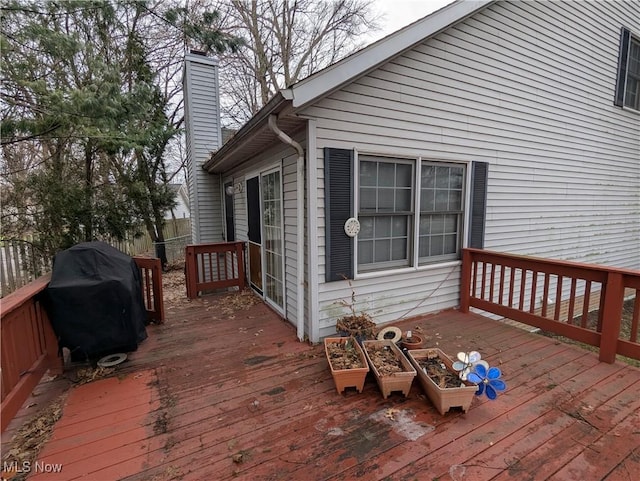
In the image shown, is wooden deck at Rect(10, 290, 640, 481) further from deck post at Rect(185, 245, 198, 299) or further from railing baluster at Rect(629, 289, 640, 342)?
deck post at Rect(185, 245, 198, 299)

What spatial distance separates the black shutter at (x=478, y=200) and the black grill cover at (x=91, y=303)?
13.6 feet

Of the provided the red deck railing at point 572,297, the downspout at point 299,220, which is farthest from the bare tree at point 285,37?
the red deck railing at point 572,297

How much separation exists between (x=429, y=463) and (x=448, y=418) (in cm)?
A: 45

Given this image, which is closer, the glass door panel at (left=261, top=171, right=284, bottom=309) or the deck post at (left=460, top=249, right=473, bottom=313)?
the glass door panel at (left=261, top=171, right=284, bottom=309)

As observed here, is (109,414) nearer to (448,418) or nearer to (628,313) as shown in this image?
(448,418)

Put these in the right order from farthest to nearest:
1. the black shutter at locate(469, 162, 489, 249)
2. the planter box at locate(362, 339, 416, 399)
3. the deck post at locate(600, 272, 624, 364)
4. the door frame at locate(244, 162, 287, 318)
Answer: the black shutter at locate(469, 162, 489, 249)
the door frame at locate(244, 162, 287, 318)
the deck post at locate(600, 272, 624, 364)
the planter box at locate(362, 339, 416, 399)

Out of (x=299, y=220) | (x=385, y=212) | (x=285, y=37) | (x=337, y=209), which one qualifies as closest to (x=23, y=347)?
(x=299, y=220)

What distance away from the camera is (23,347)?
2.28 m

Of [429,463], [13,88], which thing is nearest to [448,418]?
[429,463]

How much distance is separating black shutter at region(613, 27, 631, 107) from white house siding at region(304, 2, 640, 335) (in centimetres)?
14

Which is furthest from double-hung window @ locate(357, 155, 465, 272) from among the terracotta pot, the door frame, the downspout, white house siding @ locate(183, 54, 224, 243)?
white house siding @ locate(183, 54, 224, 243)

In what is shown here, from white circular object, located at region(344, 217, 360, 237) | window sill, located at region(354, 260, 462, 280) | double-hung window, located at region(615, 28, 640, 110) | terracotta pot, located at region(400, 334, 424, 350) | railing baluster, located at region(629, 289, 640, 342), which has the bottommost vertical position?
terracotta pot, located at region(400, 334, 424, 350)

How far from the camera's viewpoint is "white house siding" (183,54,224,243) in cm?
682

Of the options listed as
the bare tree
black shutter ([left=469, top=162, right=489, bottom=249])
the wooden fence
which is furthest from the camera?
the bare tree
